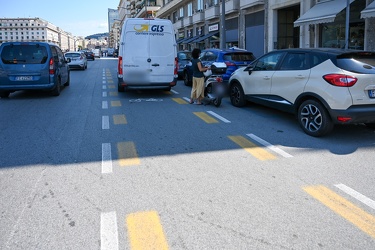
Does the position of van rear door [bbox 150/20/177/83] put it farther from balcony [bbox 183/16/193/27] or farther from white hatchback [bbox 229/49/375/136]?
balcony [bbox 183/16/193/27]

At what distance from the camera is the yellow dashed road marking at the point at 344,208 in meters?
3.29

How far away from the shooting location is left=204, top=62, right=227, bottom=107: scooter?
1018cm

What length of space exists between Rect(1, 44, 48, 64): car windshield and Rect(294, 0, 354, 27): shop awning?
11.8m

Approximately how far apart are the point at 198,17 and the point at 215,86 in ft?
100.0

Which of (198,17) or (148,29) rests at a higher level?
(198,17)

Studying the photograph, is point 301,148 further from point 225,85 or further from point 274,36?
point 274,36

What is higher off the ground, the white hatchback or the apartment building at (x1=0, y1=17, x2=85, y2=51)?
the apartment building at (x1=0, y1=17, x2=85, y2=51)

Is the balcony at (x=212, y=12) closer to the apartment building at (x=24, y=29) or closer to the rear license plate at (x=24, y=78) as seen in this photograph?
the rear license plate at (x=24, y=78)

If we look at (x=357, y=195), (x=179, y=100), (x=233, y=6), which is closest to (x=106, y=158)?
(x=357, y=195)

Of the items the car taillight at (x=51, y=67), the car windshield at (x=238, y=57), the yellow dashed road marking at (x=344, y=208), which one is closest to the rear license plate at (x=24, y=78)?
the car taillight at (x=51, y=67)

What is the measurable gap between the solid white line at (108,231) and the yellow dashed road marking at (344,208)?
2.26 meters

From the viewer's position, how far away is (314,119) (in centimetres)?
667

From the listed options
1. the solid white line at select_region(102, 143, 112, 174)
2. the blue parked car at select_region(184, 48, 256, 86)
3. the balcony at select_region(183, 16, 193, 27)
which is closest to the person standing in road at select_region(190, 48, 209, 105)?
the blue parked car at select_region(184, 48, 256, 86)

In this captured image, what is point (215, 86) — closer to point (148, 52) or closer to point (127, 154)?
point (148, 52)
